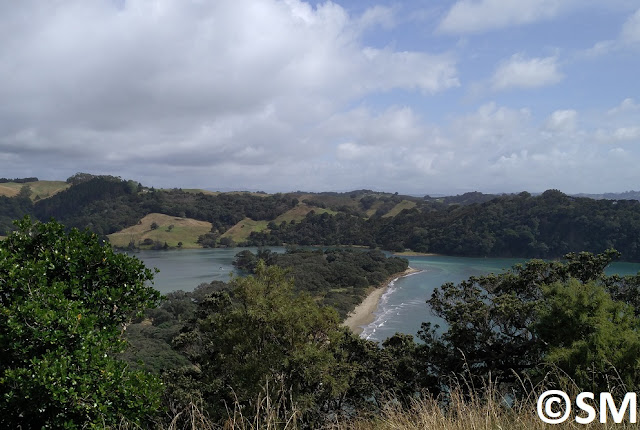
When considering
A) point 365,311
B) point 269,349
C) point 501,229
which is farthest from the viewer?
point 501,229

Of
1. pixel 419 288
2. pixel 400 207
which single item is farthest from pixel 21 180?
pixel 419 288

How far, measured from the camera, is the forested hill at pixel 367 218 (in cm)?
6469

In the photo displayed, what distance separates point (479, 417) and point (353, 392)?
350 inches

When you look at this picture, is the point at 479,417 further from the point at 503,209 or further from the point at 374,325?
the point at 503,209

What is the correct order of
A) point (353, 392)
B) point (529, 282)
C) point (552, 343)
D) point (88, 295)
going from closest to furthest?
point (88, 295), point (552, 343), point (353, 392), point (529, 282)

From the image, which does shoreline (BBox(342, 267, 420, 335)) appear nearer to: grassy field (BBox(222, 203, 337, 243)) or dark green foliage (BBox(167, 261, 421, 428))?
dark green foliage (BBox(167, 261, 421, 428))

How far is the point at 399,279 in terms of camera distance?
54.1m

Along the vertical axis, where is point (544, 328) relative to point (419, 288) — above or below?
above

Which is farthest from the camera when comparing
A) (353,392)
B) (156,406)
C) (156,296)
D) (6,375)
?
(353,392)

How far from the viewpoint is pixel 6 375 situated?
3.65 meters

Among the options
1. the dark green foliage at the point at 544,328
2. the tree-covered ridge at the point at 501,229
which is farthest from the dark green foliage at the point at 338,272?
the dark green foliage at the point at 544,328

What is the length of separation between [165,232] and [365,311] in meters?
68.8

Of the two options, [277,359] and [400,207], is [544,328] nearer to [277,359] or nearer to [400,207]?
[277,359]

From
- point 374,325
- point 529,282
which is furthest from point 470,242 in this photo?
point 529,282
